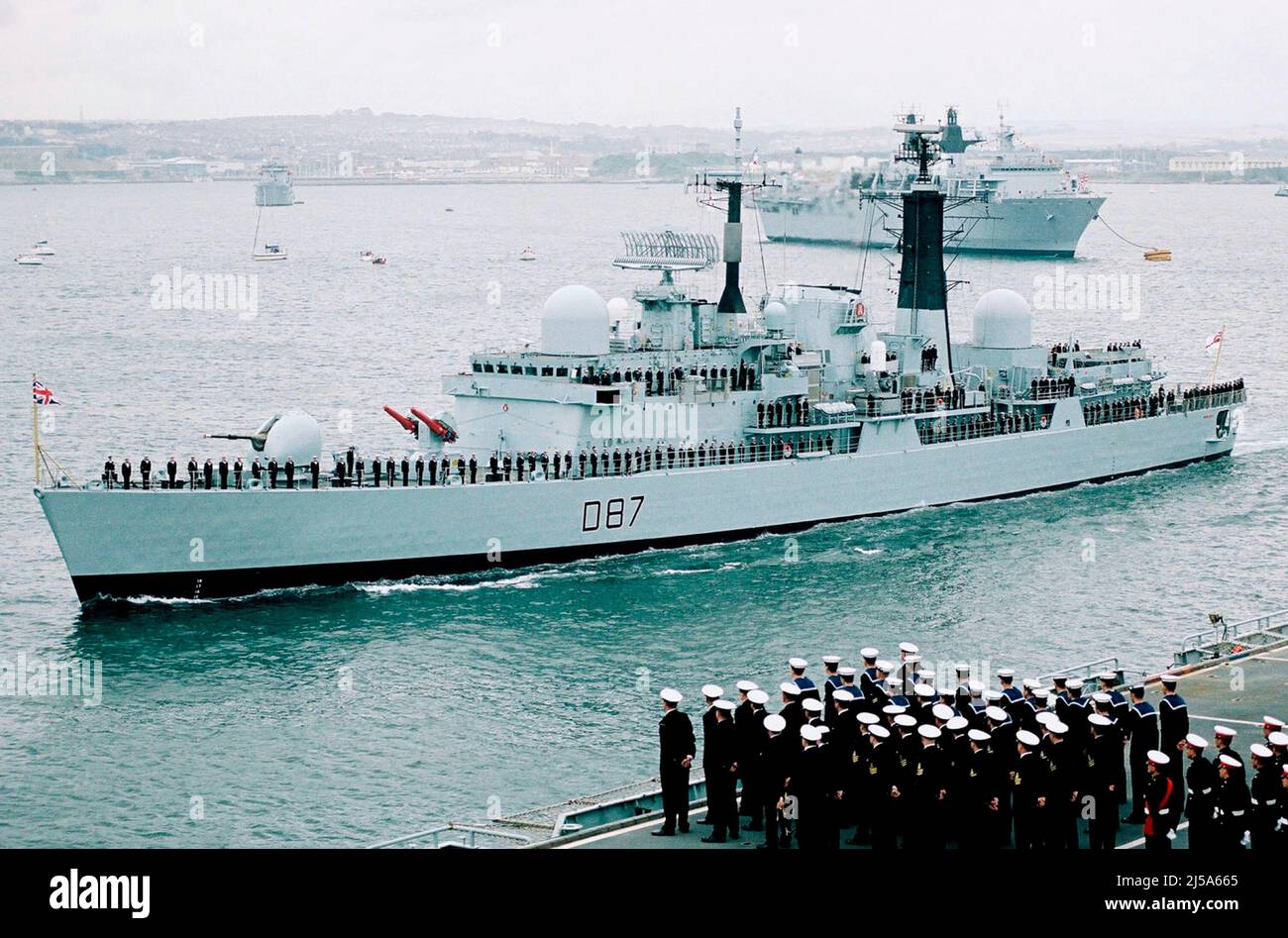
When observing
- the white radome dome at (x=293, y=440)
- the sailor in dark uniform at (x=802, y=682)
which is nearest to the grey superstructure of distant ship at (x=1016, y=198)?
the white radome dome at (x=293, y=440)

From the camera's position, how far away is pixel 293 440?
41750mm

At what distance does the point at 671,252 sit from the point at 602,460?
8.70 m

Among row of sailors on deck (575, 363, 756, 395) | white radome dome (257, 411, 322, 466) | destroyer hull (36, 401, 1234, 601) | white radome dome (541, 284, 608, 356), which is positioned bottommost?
destroyer hull (36, 401, 1234, 601)

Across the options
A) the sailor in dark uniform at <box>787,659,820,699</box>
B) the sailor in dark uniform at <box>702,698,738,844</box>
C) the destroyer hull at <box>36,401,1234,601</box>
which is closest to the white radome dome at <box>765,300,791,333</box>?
the destroyer hull at <box>36,401,1234,601</box>

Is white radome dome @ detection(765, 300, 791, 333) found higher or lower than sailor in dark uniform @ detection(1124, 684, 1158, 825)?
higher

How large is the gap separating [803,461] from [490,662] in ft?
55.1

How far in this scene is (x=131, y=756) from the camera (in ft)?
96.5

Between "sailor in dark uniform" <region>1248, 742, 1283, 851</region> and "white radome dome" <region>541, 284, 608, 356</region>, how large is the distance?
3275cm

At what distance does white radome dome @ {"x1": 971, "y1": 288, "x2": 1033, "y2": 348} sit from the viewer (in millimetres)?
59062

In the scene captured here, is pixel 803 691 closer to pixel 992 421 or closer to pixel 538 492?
pixel 538 492

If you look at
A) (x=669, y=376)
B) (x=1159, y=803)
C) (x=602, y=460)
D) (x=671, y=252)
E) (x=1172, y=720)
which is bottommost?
(x=1159, y=803)

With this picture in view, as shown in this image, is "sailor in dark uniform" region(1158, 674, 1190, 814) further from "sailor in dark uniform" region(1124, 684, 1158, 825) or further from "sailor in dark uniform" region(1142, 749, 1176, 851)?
"sailor in dark uniform" region(1142, 749, 1176, 851)

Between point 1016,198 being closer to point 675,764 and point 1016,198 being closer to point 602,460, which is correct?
point 602,460

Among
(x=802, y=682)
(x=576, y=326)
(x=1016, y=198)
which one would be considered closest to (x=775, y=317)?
(x=576, y=326)
